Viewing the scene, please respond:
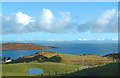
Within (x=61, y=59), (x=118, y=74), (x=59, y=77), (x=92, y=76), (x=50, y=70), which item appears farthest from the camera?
(x=61, y=59)

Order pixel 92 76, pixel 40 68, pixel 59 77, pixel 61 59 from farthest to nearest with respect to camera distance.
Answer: pixel 61 59
pixel 40 68
pixel 59 77
pixel 92 76

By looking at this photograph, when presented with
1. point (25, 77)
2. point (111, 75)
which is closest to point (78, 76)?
point (111, 75)

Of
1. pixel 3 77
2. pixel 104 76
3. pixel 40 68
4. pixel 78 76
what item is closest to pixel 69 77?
pixel 78 76

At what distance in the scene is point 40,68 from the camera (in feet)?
143

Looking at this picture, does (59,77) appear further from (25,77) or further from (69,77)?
(25,77)

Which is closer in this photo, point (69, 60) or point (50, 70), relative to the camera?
point (50, 70)

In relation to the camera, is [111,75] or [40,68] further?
[40,68]

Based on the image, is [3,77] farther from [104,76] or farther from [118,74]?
[118,74]

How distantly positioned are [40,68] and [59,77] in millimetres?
16680

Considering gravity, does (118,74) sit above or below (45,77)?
above

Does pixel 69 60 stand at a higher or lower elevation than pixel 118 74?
lower

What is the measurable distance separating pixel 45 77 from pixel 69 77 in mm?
5697

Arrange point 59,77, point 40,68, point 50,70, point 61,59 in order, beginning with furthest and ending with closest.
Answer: point 61,59 < point 40,68 < point 50,70 < point 59,77

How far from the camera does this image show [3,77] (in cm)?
2888
